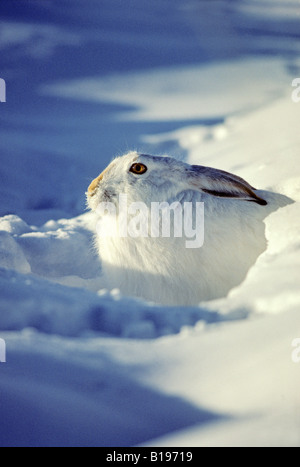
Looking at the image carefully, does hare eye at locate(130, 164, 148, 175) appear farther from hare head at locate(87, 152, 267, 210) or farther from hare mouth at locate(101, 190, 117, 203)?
hare mouth at locate(101, 190, 117, 203)

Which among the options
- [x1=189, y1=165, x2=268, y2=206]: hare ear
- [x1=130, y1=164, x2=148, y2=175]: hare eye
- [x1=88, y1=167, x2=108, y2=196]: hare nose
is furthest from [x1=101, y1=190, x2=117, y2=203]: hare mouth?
[x1=189, y1=165, x2=268, y2=206]: hare ear

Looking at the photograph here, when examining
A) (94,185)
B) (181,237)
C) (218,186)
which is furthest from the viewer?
(94,185)

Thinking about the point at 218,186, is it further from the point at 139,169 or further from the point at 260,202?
the point at 139,169

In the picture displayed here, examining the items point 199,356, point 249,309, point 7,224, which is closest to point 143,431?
point 199,356

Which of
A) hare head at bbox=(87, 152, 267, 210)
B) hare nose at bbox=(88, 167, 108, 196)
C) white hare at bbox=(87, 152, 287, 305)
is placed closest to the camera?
white hare at bbox=(87, 152, 287, 305)

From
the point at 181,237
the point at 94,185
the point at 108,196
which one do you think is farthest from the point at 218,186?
the point at 94,185

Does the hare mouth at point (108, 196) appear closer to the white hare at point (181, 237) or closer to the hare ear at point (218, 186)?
the white hare at point (181, 237)
